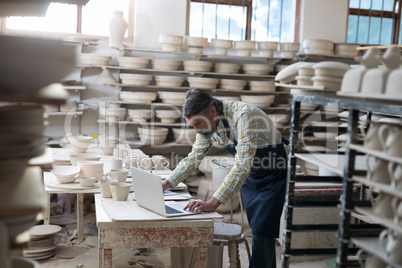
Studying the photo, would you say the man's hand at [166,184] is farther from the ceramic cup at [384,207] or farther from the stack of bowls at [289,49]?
the stack of bowls at [289,49]

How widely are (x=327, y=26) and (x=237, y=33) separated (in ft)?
4.80

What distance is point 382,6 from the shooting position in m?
7.52

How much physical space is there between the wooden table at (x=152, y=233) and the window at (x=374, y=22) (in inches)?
227

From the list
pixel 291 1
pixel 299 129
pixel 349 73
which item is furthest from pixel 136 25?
pixel 349 73

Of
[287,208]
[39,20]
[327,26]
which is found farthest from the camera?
[327,26]

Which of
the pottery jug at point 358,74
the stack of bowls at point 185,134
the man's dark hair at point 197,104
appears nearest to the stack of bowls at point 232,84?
the stack of bowls at point 185,134

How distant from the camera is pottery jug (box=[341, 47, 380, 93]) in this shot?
192 cm

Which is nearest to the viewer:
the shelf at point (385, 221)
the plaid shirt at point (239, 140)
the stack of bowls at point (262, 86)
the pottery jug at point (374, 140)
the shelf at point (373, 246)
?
the shelf at point (385, 221)

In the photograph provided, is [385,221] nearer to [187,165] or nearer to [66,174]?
[187,165]

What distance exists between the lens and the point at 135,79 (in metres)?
6.52

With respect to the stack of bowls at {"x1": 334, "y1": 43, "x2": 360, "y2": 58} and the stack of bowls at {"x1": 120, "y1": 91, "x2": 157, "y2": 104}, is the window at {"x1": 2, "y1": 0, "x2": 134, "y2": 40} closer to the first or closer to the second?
the stack of bowls at {"x1": 120, "y1": 91, "x2": 157, "y2": 104}

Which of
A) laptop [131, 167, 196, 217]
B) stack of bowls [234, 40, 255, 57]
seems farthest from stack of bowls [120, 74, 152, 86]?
laptop [131, 167, 196, 217]

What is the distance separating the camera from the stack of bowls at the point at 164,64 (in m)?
6.58

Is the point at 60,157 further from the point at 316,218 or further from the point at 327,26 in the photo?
the point at 327,26
